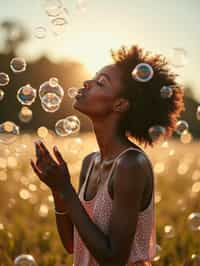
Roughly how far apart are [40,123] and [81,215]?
5422mm

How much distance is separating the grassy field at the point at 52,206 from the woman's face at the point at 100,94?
1.73 m

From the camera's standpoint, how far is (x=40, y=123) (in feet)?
27.3

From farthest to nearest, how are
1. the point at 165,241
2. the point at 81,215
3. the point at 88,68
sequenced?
1. the point at 165,241
2. the point at 88,68
3. the point at 81,215

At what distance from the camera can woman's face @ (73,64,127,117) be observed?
3.19 meters

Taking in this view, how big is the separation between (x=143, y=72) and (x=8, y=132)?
5.22 feet

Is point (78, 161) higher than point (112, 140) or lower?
lower

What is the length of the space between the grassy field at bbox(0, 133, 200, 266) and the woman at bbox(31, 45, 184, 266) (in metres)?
1.66

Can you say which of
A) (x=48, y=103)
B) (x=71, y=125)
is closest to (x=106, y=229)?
(x=71, y=125)

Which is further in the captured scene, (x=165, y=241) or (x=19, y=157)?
(x=19, y=157)

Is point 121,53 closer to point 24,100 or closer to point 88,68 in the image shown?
point 24,100

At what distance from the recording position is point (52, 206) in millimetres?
6699

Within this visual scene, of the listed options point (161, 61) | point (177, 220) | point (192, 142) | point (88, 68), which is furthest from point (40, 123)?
point (161, 61)

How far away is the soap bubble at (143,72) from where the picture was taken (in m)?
3.19

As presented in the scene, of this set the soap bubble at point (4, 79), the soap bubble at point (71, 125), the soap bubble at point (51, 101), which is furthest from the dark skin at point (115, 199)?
the soap bubble at point (4, 79)
